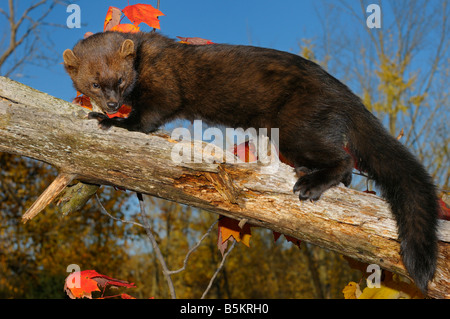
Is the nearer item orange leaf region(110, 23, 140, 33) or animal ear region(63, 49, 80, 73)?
Answer: animal ear region(63, 49, 80, 73)

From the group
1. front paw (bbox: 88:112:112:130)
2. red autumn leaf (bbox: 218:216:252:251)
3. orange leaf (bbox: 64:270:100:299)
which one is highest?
front paw (bbox: 88:112:112:130)

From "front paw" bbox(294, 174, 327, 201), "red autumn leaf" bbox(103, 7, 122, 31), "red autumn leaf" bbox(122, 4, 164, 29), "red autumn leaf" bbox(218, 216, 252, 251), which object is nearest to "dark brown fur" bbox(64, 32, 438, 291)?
"front paw" bbox(294, 174, 327, 201)

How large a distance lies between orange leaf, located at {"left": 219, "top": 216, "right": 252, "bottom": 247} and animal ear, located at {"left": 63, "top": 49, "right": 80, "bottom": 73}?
1.84 m

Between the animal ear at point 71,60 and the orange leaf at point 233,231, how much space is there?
1.84 m

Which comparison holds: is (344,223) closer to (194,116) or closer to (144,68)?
(194,116)

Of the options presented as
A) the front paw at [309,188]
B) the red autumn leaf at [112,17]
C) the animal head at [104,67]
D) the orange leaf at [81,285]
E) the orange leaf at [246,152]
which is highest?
the red autumn leaf at [112,17]

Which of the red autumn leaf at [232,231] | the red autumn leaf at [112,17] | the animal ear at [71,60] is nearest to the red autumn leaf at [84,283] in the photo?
the red autumn leaf at [232,231]

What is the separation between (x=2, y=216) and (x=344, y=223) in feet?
33.2

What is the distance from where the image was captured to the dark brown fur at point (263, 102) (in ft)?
9.82

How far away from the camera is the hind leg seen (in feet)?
9.30

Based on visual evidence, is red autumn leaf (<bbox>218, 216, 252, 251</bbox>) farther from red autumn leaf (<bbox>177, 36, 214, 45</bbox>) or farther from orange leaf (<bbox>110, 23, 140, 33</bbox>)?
orange leaf (<bbox>110, 23, 140, 33</bbox>)

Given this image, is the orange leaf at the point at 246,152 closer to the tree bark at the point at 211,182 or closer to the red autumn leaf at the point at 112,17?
the tree bark at the point at 211,182

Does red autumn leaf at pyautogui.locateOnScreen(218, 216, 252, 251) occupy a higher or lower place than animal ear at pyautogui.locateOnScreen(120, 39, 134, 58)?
lower

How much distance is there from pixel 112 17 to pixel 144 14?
20.0 inches
